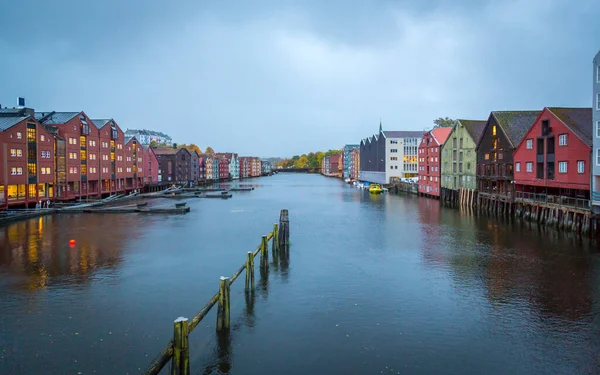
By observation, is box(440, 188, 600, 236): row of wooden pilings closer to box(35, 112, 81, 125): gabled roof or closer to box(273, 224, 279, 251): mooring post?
box(273, 224, 279, 251): mooring post

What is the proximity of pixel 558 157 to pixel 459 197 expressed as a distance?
2883 centimetres

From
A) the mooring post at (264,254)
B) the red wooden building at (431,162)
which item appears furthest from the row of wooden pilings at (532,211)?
the mooring post at (264,254)

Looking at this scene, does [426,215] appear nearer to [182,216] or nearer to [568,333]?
[182,216]

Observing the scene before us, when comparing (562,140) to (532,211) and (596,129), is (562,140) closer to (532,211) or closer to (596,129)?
(532,211)

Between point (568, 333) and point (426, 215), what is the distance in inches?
1668

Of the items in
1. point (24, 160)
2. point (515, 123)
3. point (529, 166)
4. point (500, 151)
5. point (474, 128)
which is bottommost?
point (529, 166)

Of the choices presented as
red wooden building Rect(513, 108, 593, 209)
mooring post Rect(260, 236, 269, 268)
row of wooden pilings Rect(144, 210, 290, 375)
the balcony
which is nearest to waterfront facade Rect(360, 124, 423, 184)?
red wooden building Rect(513, 108, 593, 209)

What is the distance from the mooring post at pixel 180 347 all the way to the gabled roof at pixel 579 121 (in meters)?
43.3

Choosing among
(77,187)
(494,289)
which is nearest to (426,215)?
(494,289)

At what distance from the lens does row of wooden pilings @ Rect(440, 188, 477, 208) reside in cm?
6944

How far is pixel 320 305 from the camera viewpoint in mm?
20766

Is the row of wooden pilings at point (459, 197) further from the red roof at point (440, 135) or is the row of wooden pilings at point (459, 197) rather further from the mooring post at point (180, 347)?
the mooring post at point (180, 347)

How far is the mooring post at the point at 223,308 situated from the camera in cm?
1695

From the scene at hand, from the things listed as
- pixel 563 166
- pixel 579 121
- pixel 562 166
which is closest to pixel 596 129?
pixel 563 166
